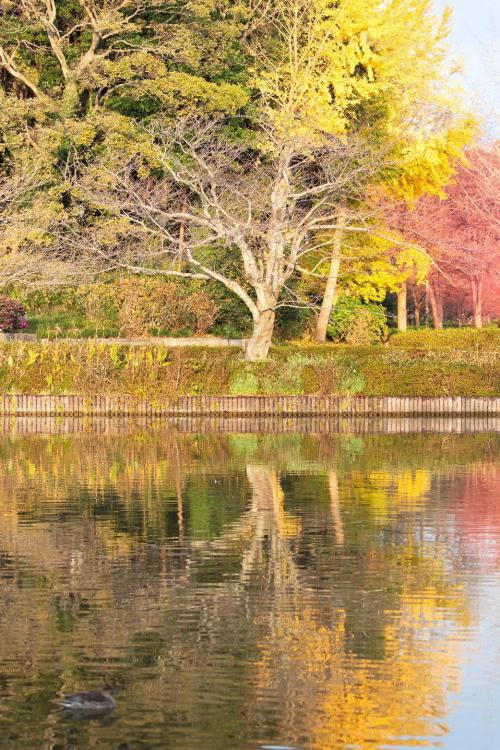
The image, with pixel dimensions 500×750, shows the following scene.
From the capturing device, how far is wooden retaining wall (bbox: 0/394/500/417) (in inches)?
1344

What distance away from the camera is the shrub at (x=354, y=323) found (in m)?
48.2

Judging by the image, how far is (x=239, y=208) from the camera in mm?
40125

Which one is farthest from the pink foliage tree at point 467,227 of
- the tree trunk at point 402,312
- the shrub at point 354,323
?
the shrub at point 354,323

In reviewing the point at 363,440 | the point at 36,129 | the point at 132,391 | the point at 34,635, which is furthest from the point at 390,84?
the point at 34,635

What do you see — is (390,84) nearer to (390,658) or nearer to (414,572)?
(414,572)

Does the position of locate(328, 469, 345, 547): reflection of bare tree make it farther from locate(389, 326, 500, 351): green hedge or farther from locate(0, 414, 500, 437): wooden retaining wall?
locate(389, 326, 500, 351): green hedge

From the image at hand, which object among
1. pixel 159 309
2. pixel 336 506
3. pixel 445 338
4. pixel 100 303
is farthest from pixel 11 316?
pixel 336 506

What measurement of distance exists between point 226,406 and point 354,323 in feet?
48.8

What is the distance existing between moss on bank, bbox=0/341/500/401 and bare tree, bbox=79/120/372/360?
2655 mm

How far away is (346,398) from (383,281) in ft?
44.7

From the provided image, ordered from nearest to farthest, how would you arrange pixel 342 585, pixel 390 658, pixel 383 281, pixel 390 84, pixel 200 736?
pixel 200 736
pixel 390 658
pixel 342 585
pixel 390 84
pixel 383 281

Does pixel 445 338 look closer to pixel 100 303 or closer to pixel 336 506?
pixel 100 303

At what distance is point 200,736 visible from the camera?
25.0 feet

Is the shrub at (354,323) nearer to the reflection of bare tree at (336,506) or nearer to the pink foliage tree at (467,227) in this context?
the pink foliage tree at (467,227)
